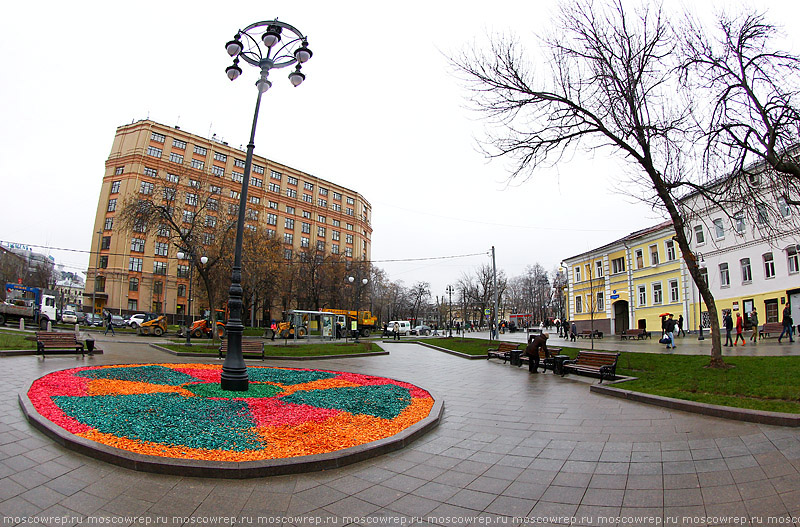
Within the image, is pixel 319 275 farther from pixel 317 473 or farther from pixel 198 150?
pixel 317 473

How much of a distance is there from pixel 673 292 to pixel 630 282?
510cm

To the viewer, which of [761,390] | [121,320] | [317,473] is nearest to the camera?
[317,473]

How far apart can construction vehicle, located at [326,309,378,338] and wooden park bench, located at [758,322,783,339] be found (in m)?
28.0

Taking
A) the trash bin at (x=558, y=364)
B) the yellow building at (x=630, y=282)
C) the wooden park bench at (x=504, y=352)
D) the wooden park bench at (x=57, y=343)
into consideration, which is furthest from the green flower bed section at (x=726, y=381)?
the yellow building at (x=630, y=282)

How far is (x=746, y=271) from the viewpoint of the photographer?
93.2 feet

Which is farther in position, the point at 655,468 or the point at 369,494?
the point at 655,468

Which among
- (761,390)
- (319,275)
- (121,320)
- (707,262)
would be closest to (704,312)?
(707,262)

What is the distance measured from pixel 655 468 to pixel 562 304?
88112 millimetres

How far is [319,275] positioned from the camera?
181 ft

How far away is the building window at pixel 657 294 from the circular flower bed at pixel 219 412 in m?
34.0

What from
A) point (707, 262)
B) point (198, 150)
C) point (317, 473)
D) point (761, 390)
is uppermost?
point (198, 150)

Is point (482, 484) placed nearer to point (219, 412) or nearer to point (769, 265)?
point (219, 412)

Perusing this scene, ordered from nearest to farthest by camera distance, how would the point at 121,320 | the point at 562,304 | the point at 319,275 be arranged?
the point at 121,320 < the point at 319,275 < the point at 562,304

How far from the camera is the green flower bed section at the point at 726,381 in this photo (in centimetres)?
722
